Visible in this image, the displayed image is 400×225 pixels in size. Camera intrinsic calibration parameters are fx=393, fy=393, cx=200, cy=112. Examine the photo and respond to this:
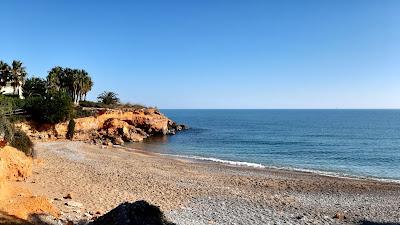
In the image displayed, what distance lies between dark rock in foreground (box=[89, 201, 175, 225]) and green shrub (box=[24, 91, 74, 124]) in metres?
50.0

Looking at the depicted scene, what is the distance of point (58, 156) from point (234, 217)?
2595cm

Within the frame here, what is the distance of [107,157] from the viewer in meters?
46.1

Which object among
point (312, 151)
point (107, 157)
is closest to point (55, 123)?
point (107, 157)

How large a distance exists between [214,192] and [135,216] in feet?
55.8

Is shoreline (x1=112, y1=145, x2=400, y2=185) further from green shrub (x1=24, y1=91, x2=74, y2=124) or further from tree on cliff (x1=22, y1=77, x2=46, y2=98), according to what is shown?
tree on cliff (x1=22, y1=77, x2=46, y2=98)

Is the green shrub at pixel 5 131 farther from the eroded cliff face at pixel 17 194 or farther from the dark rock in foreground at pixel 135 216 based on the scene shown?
the dark rock in foreground at pixel 135 216

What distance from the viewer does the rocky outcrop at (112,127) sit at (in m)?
59.9

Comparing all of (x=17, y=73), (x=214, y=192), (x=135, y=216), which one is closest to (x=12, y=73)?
(x=17, y=73)

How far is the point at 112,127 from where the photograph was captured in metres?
74.2

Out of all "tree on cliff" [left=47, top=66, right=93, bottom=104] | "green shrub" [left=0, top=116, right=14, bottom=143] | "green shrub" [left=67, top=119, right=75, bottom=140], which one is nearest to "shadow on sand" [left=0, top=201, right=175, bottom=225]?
"green shrub" [left=0, top=116, right=14, bottom=143]

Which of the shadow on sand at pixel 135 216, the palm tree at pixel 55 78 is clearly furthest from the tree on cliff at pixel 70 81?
the shadow on sand at pixel 135 216

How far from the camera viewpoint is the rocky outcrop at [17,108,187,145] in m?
59.9

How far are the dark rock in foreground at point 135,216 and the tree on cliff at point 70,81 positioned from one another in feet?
226

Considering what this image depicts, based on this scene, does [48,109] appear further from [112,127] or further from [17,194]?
[17,194]
